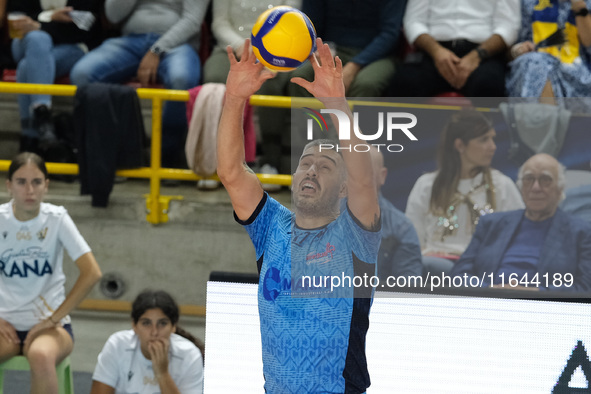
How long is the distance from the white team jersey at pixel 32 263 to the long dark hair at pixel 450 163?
2065 mm

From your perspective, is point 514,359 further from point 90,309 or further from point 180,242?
point 90,309

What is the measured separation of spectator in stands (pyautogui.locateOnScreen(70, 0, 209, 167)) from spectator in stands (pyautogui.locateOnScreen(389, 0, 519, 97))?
1.44 metres

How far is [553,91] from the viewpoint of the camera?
527 cm

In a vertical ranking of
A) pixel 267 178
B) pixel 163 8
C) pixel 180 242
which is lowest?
pixel 180 242

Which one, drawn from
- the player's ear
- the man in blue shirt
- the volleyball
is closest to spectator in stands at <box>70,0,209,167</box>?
the volleyball

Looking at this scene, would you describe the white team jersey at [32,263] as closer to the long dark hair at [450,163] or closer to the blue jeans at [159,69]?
the blue jeans at [159,69]

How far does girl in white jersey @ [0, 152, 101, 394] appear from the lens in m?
4.32

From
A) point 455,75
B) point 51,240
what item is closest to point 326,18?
point 455,75

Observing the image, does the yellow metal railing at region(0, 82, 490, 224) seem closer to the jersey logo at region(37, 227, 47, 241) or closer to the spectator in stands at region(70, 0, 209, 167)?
the spectator in stands at region(70, 0, 209, 167)

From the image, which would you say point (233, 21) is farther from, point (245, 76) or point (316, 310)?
point (316, 310)

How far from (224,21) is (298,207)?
3.04 m

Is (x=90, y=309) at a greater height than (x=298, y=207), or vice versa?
(x=298, y=207)

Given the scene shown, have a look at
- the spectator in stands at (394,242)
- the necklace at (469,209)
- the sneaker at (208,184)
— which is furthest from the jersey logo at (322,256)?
the sneaker at (208,184)

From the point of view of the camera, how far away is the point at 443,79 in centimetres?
546
